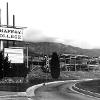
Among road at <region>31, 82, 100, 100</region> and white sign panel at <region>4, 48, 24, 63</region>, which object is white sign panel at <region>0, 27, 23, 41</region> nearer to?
white sign panel at <region>4, 48, 24, 63</region>

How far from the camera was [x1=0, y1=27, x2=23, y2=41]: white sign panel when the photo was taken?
63.4m

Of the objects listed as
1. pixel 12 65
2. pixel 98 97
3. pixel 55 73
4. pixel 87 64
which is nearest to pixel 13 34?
pixel 12 65

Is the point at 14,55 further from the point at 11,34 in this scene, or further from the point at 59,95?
the point at 59,95

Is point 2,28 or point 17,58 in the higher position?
point 2,28

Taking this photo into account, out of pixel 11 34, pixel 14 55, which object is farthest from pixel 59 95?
pixel 11 34

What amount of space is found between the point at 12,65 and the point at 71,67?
111 metres

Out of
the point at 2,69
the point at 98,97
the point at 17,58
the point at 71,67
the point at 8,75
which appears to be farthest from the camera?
the point at 71,67

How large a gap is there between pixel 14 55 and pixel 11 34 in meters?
4.56

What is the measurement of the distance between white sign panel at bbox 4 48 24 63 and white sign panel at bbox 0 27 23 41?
2.58 meters

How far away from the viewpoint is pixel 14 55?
6378 centimetres

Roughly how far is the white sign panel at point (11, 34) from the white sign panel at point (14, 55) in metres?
2.58

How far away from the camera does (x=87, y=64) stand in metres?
188

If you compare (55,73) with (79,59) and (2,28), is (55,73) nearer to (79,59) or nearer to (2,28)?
(2,28)

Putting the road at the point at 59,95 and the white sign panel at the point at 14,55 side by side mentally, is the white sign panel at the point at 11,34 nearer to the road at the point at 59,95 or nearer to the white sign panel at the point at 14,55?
the white sign panel at the point at 14,55
